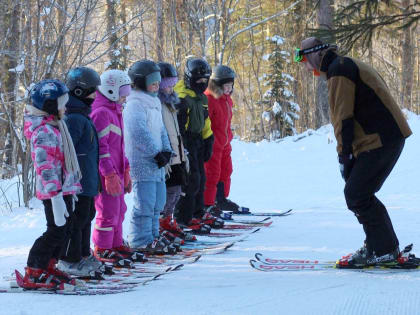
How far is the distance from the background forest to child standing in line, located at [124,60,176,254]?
9.24 feet

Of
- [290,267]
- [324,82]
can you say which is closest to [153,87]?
[290,267]

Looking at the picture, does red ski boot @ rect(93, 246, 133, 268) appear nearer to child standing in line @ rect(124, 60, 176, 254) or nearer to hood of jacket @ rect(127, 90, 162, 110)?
child standing in line @ rect(124, 60, 176, 254)

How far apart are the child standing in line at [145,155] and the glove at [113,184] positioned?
47 cm

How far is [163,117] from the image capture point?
18.1 feet

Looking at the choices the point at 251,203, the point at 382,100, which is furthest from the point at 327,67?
the point at 251,203

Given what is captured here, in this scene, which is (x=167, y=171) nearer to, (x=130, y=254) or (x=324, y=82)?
(x=130, y=254)

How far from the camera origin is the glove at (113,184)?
4512 millimetres

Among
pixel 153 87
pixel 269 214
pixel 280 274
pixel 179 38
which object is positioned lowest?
pixel 280 274

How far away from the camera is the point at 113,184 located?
451 cm

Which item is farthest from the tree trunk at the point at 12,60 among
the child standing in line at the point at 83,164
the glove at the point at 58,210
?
the glove at the point at 58,210

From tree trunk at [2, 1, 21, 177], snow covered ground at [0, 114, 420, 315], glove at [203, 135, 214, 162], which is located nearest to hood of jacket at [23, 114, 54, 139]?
snow covered ground at [0, 114, 420, 315]

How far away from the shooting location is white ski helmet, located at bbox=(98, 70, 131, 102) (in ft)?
15.3

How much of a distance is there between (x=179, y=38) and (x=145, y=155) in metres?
12.4

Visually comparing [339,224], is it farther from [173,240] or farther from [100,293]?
[100,293]
